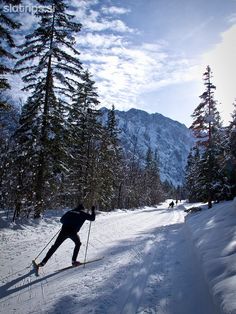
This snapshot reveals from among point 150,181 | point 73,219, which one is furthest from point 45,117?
point 150,181

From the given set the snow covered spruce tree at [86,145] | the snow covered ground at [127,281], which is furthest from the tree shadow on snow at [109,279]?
the snow covered spruce tree at [86,145]

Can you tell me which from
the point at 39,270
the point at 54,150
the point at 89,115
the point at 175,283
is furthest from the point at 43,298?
the point at 89,115

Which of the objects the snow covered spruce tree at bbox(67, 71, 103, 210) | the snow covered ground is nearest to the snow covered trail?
the snow covered ground

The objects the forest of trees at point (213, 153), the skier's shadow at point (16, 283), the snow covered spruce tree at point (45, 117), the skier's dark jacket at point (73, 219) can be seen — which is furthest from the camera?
the forest of trees at point (213, 153)

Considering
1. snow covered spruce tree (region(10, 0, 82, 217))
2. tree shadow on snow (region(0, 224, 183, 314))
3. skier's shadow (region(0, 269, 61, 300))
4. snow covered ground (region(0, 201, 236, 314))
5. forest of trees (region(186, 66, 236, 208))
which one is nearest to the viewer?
snow covered ground (region(0, 201, 236, 314))

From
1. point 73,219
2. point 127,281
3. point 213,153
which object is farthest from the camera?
point 213,153

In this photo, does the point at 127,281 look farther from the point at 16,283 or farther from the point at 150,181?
the point at 150,181

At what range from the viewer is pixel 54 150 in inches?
666

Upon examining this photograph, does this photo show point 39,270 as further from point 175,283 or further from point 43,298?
point 175,283

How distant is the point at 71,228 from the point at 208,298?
388 centimetres

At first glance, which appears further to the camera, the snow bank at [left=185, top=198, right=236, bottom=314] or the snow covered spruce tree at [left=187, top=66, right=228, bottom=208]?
the snow covered spruce tree at [left=187, top=66, right=228, bottom=208]

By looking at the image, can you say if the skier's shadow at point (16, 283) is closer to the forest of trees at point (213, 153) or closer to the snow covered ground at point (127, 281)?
the snow covered ground at point (127, 281)

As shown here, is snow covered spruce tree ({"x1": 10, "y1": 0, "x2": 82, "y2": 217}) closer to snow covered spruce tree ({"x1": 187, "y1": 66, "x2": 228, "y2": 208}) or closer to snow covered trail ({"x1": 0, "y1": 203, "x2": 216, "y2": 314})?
snow covered trail ({"x1": 0, "y1": 203, "x2": 216, "y2": 314})

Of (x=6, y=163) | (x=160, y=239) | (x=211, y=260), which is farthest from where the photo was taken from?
(x=6, y=163)
